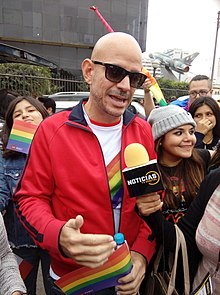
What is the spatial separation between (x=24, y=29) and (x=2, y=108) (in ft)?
59.7

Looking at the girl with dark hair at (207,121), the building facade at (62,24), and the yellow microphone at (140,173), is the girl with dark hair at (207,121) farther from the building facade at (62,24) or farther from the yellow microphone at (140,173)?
the building facade at (62,24)

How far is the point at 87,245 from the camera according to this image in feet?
3.48

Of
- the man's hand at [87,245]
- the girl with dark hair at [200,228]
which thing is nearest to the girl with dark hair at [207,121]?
the girl with dark hair at [200,228]

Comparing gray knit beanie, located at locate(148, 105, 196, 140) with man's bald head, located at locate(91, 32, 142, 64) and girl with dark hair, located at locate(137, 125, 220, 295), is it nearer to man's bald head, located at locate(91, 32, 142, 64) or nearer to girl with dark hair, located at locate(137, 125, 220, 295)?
girl with dark hair, located at locate(137, 125, 220, 295)

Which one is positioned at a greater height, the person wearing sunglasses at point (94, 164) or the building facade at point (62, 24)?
the building facade at point (62, 24)

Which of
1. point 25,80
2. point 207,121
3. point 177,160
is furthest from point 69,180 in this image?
point 25,80

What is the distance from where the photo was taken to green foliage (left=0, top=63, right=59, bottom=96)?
35.5 feet

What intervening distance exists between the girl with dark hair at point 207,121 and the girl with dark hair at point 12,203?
133cm

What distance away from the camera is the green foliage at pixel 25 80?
35.5 ft

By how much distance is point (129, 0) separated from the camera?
2061 centimetres

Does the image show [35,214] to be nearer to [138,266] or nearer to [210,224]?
[138,266]

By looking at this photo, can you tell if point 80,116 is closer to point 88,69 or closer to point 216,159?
point 88,69

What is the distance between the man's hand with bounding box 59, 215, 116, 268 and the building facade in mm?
20620

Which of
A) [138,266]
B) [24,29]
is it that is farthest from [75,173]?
[24,29]
